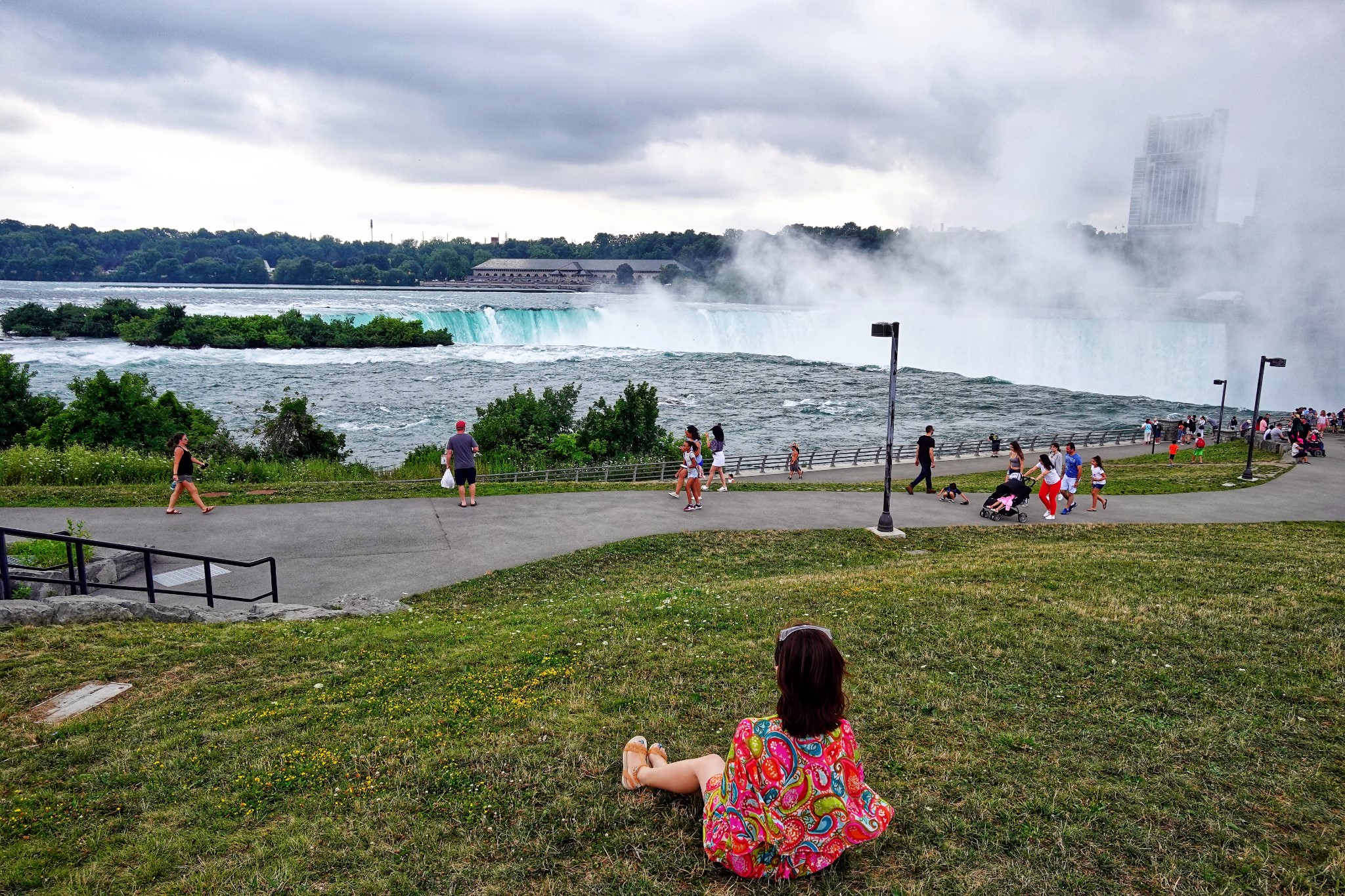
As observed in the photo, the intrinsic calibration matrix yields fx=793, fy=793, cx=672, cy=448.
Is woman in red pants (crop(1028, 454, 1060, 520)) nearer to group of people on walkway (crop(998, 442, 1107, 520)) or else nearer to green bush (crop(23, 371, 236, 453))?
group of people on walkway (crop(998, 442, 1107, 520))

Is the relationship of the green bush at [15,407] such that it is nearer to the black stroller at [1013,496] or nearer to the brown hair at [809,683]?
the black stroller at [1013,496]

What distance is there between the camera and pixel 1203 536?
14992 mm

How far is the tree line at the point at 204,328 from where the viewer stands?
82875 mm

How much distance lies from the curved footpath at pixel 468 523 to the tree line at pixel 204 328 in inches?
3101

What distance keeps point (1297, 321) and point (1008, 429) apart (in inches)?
1808

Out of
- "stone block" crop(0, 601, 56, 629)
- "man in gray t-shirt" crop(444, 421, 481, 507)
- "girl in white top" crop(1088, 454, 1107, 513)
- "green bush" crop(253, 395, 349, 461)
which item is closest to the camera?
"stone block" crop(0, 601, 56, 629)

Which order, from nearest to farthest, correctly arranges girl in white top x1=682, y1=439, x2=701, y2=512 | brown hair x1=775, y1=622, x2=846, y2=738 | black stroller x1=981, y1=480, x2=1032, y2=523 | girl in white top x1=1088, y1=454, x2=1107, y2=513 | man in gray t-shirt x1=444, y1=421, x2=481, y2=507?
1. brown hair x1=775, y1=622, x2=846, y2=738
2. man in gray t-shirt x1=444, y1=421, x2=481, y2=507
3. girl in white top x1=682, y1=439, x2=701, y2=512
4. black stroller x1=981, y1=480, x2=1032, y2=523
5. girl in white top x1=1088, y1=454, x2=1107, y2=513

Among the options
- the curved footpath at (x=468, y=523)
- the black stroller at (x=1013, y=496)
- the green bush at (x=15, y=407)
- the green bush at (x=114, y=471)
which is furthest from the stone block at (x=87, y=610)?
the green bush at (x=15, y=407)

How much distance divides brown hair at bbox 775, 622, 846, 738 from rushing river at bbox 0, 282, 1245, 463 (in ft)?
119

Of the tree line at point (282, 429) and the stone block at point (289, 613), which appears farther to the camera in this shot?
the tree line at point (282, 429)

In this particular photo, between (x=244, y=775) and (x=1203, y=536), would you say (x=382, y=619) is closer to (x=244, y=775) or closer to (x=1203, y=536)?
(x=244, y=775)

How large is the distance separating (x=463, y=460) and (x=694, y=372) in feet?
213

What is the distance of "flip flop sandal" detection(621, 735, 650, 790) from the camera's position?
475 centimetres

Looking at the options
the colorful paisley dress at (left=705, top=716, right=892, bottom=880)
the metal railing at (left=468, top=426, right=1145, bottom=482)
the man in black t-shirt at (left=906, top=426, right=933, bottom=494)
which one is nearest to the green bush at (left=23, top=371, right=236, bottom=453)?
the metal railing at (left=468, top=426, right=1145, bottom=482)
